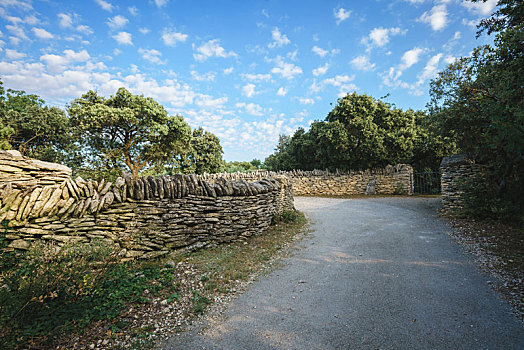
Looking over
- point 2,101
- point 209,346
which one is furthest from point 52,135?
point 209,346

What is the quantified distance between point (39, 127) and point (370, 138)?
2223 cm

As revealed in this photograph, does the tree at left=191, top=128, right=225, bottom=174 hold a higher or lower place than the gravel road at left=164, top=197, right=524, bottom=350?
higher

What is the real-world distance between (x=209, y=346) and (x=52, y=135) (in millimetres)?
17861

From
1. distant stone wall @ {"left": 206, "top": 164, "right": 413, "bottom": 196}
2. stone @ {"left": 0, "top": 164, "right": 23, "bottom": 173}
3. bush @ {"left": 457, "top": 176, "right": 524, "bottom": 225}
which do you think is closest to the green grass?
stone @ {"left": 0, "top": 164, "right": 23, "bottom": 173}

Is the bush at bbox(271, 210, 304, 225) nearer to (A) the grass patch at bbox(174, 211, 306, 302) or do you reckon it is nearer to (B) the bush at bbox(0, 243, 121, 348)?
(A) the grass patch at bbox(174, 211, 306, 302)

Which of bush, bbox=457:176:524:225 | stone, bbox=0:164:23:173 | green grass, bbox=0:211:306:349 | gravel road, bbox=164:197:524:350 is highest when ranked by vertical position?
stone, bbox=0:164:23:173

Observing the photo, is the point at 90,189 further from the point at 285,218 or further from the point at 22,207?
the point at 285,218

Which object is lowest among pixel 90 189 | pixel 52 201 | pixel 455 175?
pixel 52 201

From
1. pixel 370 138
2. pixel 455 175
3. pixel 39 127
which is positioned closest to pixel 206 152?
pixel 39 127

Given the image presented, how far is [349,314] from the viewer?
129 inches

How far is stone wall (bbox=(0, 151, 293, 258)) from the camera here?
365 cm

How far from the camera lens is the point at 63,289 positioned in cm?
296

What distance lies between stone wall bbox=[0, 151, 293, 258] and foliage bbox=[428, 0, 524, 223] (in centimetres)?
586

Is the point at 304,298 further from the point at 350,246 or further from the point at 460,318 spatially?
the point at 350,246
